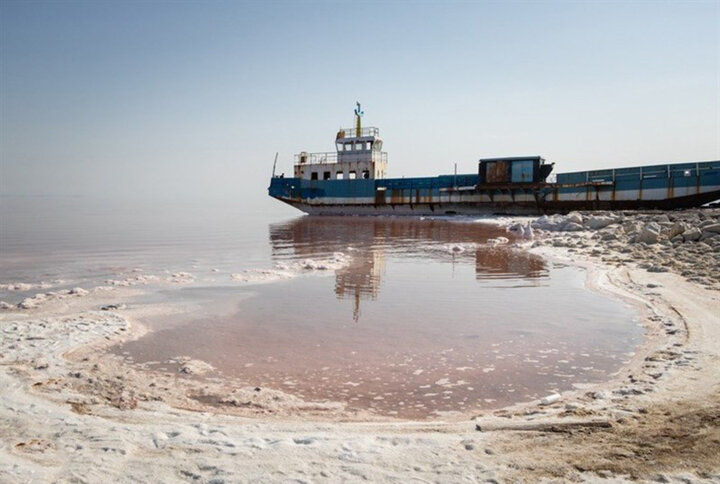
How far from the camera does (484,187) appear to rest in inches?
1369

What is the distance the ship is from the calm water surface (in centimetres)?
2082

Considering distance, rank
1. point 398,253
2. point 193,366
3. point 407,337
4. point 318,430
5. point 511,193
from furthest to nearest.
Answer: point 511,193 < point 398,253 < point 407,337 < point 193,366 < point 318,430

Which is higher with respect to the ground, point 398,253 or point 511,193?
point 511,193

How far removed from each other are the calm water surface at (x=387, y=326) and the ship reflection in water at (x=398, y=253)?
11 centimetres

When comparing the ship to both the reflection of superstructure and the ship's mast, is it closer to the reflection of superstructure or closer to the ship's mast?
the ship's mast

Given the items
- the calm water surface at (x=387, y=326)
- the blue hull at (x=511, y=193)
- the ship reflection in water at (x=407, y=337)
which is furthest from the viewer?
the blue hull at (x=511, y=193)

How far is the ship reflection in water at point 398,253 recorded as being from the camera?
432 inches

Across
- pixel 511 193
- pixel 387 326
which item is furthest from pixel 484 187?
pixel 387 326

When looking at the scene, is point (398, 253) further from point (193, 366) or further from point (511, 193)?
point (511, 193)

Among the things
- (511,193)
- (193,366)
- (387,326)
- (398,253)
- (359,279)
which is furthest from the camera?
(511,193)

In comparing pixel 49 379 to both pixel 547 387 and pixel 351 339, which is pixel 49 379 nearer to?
pixel 351 339

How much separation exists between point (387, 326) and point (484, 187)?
1158 inches

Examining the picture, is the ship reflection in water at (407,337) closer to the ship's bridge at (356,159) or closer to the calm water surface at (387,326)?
the calm water surface at (387,326)

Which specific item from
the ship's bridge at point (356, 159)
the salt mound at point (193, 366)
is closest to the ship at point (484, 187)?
the ship's bridge at point (356, 159)
